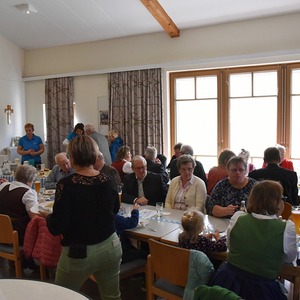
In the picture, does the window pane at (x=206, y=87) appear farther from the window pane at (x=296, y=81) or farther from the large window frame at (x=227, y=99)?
the window pane at (x=296, y=81)

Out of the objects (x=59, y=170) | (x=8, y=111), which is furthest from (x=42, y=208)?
(x=8, y=111)

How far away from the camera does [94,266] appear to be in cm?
199

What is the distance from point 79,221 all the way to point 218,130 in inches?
193

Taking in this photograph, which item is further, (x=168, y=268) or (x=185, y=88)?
(x=185, y=88)

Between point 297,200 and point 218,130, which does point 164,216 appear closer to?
point 297,200

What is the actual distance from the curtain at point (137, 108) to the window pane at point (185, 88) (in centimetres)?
41

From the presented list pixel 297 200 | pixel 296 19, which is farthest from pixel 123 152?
pixel 296 19

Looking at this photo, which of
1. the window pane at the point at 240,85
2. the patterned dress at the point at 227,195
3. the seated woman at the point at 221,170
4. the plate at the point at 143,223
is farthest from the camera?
the window pane at the point at 240,85

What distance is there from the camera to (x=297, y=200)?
374cm

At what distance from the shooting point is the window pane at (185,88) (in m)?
6.70

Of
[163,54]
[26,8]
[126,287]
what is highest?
[26,8]

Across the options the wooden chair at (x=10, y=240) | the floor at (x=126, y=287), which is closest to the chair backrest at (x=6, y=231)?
the wooden chair at (x=10, y=240)

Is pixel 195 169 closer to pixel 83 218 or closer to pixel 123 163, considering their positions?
pixel 123 163

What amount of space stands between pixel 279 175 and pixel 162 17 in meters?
3.55
